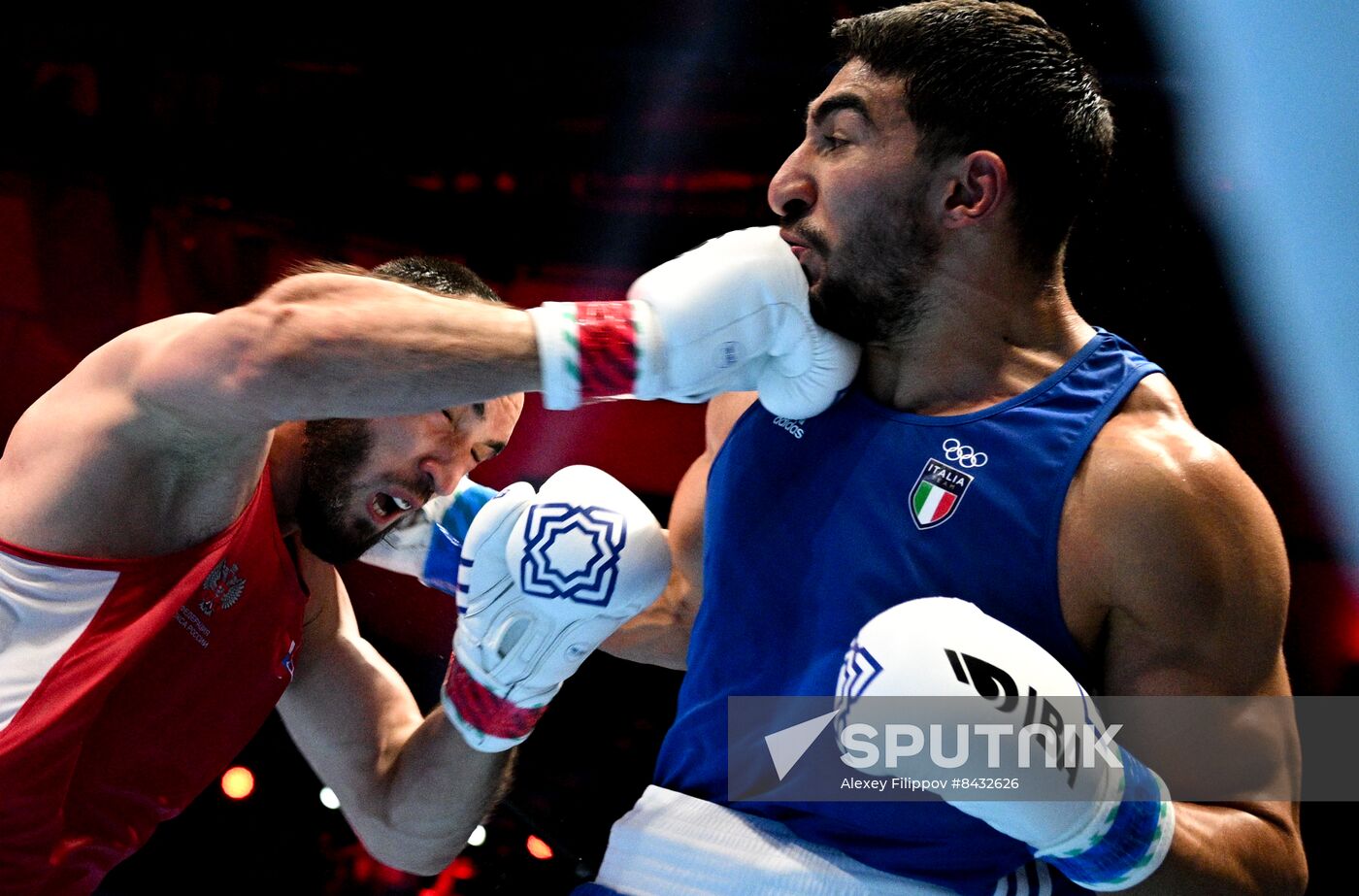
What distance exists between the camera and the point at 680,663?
8.56ft

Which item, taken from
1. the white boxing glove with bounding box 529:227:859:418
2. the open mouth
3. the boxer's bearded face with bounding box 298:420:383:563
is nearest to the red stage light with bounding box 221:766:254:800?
the boxer's bearded face with bounding box 298:420:383:563

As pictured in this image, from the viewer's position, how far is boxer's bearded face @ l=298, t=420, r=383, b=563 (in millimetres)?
2660

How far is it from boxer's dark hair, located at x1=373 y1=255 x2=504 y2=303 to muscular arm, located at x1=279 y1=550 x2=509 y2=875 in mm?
716

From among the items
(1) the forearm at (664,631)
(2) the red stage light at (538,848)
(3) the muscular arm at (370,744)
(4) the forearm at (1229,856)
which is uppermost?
(4) the forearm at (1229,856)

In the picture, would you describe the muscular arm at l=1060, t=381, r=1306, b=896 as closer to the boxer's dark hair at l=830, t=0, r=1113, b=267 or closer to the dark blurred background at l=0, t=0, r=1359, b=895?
the boxer's dark hair at l=830, t=0, r=1113, b=267

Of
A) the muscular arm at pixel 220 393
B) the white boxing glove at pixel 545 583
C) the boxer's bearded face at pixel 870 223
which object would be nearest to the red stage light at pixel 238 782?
the white boxing glove at pixel 545 583

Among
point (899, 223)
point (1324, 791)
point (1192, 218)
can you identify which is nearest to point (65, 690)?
point (899, 223)

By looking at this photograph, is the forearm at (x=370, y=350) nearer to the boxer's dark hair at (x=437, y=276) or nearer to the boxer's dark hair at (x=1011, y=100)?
the boxer's dark hair at (x=1011, y=100)

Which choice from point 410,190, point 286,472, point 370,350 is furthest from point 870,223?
point 410,190

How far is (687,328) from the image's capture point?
170 centimetres

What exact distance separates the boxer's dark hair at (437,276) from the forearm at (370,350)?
0.94 metres

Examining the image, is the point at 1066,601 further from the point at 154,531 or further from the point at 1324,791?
the point at 1324,791

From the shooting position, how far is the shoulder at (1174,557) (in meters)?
1.67

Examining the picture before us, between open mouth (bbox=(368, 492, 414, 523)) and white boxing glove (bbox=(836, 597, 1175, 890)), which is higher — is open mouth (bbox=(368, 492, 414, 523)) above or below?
below
